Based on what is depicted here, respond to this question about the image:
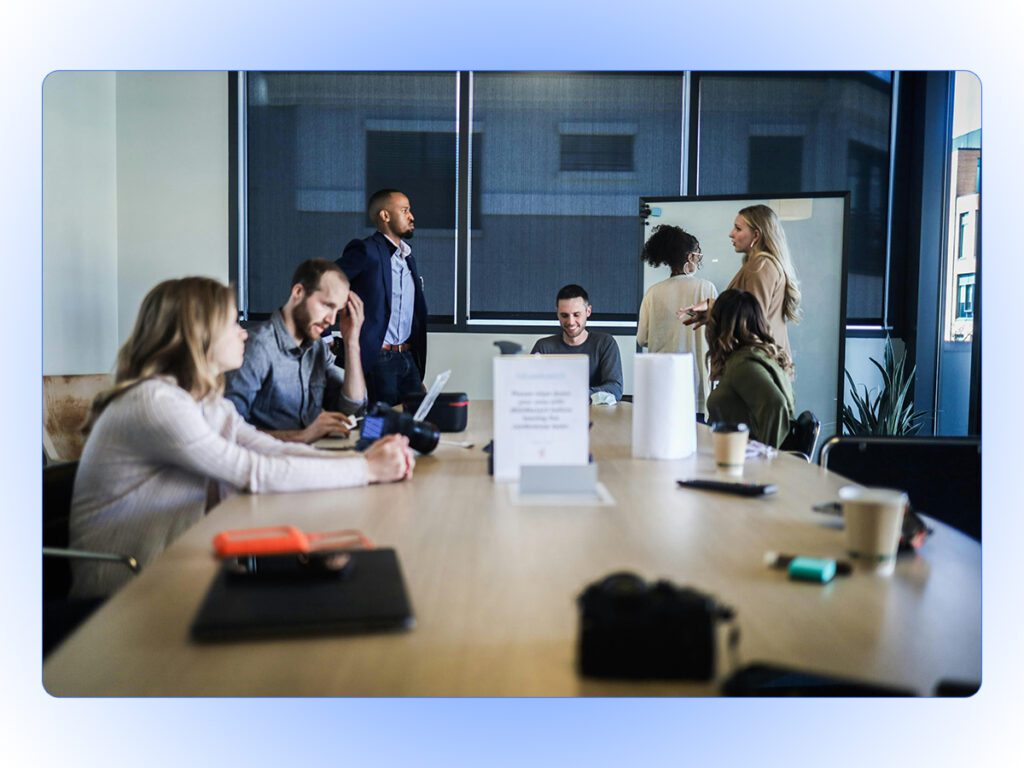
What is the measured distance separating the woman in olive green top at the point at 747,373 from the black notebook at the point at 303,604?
181 centimetres

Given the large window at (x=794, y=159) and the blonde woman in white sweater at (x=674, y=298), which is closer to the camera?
the large window at (x=794, y=159)

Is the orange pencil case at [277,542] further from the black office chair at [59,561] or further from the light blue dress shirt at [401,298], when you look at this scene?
the light blue dress shirt at [401,298]

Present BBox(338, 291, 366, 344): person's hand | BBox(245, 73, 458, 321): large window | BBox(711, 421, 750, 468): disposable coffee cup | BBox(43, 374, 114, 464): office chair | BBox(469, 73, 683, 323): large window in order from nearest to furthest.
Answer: BBox(43, 374, 114, 464): office chair, BBox(711, 421, 750, 468): disposable coffee cup, BBox(338, 291, 366, 344): person's hand, BBox(245, 73, 458, 321): large window, BBox(469, 73, 683, 323): large window

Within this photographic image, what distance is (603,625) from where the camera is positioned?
96cm

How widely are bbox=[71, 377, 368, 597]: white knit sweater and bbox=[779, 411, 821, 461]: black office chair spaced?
1.60 metres

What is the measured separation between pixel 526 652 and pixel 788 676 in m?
0.33

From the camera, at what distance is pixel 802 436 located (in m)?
2.85

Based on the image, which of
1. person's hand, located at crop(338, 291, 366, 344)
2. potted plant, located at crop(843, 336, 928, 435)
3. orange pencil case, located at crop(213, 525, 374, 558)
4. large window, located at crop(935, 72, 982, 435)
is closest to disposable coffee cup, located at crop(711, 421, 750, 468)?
large window, located at crop(935, 72, 982, 435)

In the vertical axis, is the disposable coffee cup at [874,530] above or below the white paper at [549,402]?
below

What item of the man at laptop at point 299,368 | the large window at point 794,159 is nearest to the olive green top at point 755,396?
the man at laptop at point 299,368

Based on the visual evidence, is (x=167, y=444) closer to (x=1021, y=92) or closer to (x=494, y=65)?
(x=494, y=65)

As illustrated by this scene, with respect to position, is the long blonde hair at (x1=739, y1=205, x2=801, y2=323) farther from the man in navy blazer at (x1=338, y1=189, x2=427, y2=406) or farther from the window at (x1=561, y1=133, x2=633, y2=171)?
the man in navy blazer at (x1=338, y1=189, x2=427, y2=406)

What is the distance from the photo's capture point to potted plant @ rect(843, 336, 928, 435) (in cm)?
416

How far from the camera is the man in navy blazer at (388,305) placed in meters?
4.28
